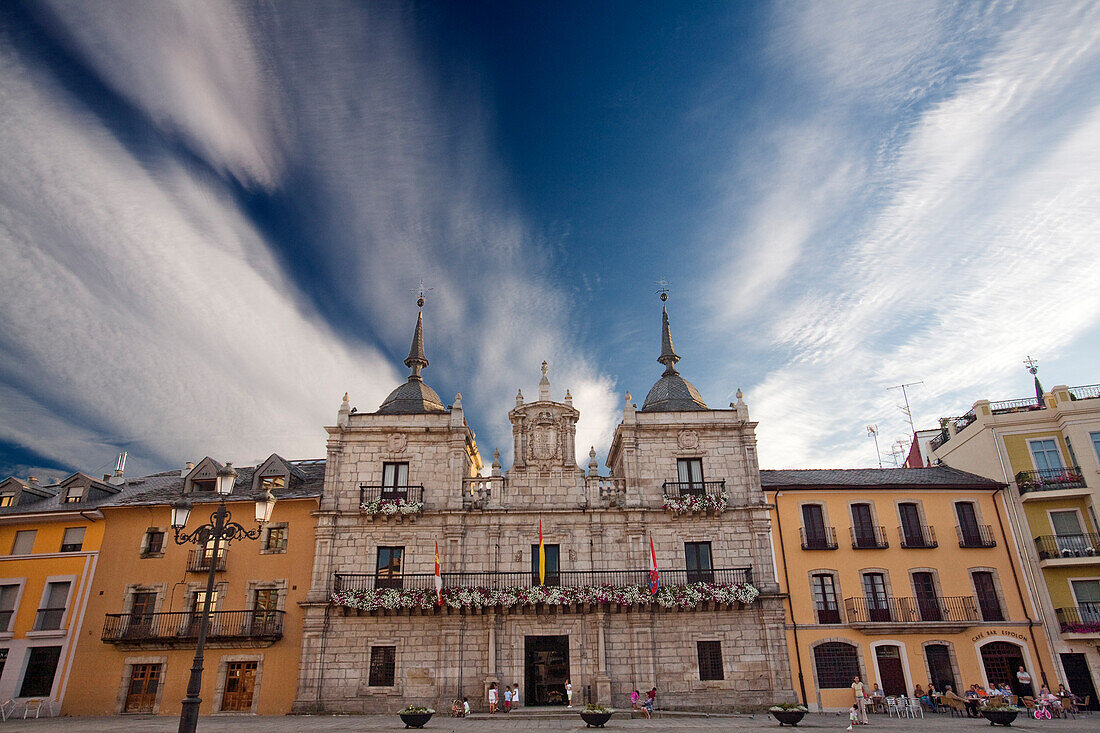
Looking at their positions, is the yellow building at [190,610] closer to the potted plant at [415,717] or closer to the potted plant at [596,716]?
the potted plant at [415,717]

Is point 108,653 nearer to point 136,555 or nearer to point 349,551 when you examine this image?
point 136,555

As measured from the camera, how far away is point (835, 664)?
90.3ft

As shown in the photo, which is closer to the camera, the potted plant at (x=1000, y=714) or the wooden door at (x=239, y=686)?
the potted plant at (x=1000, y=714)

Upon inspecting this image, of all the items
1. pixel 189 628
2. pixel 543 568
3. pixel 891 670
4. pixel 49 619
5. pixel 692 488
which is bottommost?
pixel 891 670

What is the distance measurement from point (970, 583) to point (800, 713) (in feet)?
40.7

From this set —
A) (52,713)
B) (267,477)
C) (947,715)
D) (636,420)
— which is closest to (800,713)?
(947,715)

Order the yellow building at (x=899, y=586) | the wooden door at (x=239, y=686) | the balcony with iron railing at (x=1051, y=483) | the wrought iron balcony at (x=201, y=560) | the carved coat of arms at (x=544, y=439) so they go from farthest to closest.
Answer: the carved coat of arms at (x=544, y=439) → the balcony with iron railing at (x=1051, y=483) → the wrought iron balcony at (x=201, y=560) → the yellow building at (x=899, y=586) → the wooden door at (x=239, y=686)

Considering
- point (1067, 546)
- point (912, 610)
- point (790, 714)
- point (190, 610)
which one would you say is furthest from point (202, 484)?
point (1067, 546)

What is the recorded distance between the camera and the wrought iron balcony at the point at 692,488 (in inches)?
1182

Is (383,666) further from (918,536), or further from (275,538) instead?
(918,536)

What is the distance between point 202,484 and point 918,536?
33215 mm

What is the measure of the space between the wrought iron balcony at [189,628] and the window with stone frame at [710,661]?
17.5 metres

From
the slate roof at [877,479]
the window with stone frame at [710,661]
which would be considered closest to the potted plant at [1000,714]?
the window with stone frame at [710,661]

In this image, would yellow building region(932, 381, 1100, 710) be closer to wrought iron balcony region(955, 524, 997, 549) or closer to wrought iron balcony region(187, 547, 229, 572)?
wrought iron balcony region(955, 524, 997, 549)
